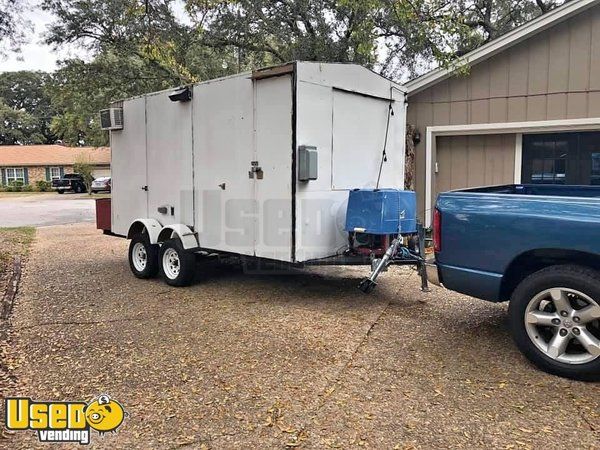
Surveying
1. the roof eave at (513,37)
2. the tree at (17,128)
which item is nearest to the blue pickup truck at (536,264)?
the roof eave at (513,37)

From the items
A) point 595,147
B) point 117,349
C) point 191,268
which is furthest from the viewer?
point 595,147

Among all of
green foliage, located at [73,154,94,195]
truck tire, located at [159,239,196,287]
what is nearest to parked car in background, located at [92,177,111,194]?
green foliage, located at [73,154,94,195]

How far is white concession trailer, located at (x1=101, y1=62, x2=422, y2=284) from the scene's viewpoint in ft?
18.2

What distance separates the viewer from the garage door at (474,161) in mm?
9250

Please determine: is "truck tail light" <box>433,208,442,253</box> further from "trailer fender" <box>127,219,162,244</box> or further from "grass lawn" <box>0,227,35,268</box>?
"grass lawn" <box>0,227,35,268</box>

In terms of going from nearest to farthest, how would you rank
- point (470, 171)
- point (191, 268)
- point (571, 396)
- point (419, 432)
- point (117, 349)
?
point (419, 432) < point (571, 396) < point (117, 349) < point (191, 268) < point (470, 171)

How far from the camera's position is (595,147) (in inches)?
334

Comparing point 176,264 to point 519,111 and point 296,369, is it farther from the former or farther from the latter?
point 519,111

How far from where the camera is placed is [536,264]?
13.1 ft

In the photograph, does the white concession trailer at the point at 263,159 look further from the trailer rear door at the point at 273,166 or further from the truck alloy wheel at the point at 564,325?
the truck alloy wheel at the point at 564,325

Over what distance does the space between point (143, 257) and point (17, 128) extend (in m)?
59.0

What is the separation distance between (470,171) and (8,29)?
9333 mm

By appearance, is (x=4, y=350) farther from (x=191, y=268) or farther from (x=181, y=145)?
(x=181, y=145)

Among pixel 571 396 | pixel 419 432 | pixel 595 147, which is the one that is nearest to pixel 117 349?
pixel 419 432
